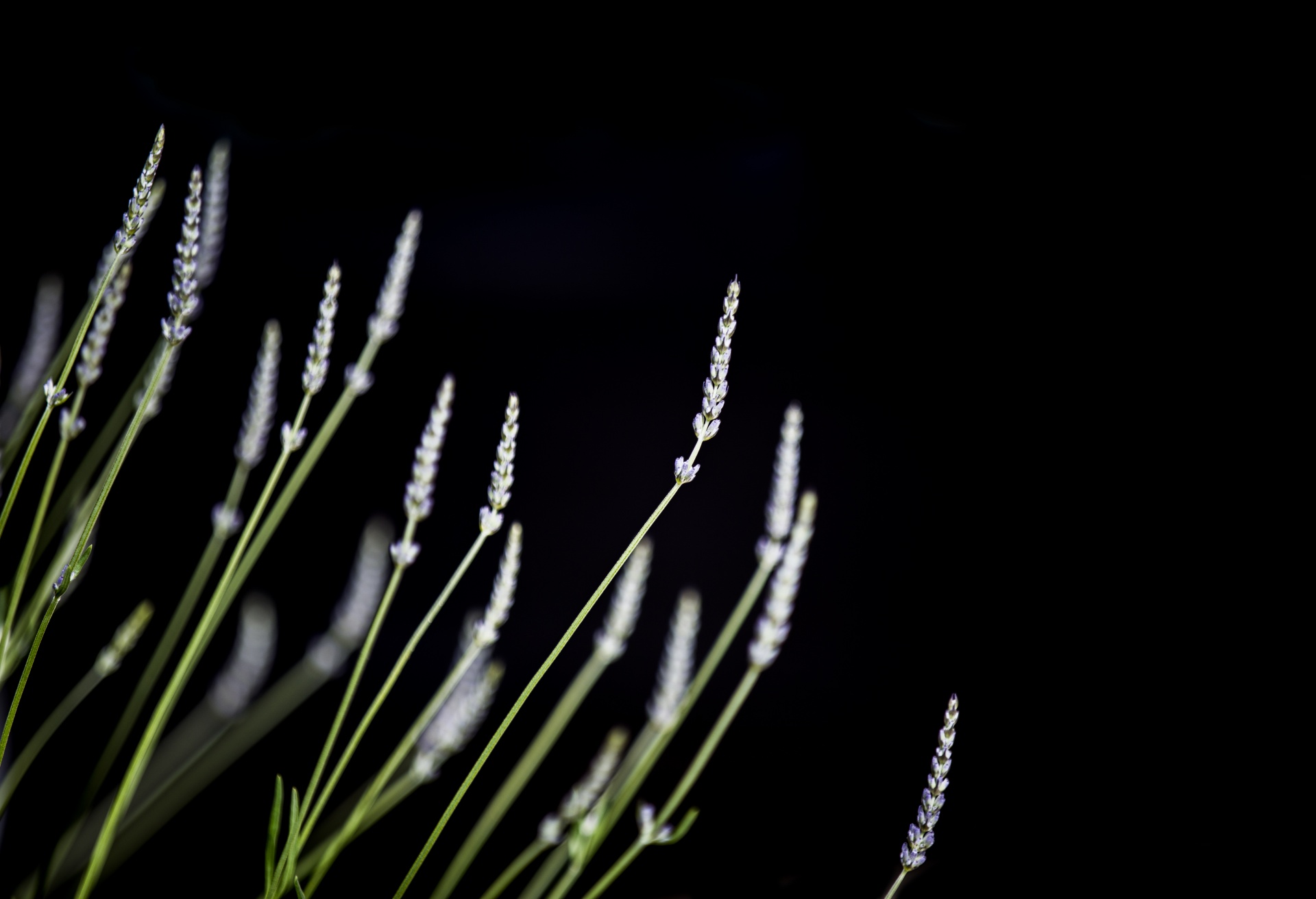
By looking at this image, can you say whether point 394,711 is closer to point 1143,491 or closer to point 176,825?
point 176,825

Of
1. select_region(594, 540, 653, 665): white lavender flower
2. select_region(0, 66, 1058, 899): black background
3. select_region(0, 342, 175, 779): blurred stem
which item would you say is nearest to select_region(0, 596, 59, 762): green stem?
select_region(0, 342, 175, 779): blurred stem

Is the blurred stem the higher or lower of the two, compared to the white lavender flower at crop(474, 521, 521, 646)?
higher

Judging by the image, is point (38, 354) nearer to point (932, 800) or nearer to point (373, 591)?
point (373, 591)

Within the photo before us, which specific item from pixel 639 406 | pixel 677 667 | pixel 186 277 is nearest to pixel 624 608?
pixel 677 667

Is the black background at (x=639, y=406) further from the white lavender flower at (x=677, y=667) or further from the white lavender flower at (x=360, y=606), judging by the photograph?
the white lavender flower at (x=677, y=667)

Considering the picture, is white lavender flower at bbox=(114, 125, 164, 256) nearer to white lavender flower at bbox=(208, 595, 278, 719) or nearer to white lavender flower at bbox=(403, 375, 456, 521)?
white lavender flower at bbox=(403, 375, 456, 521)

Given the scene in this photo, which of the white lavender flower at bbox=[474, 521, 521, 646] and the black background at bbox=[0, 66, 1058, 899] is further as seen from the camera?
the black background at bbox=[0, 66, 1058, 899]
